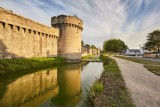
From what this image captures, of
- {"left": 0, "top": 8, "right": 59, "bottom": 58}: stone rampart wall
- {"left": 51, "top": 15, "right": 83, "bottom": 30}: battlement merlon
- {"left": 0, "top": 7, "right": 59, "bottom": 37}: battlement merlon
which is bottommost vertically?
A: {"left": 0, "top": 8, "right": 59, "bottom": 58}: stone rampart wall

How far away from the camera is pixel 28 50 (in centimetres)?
2383

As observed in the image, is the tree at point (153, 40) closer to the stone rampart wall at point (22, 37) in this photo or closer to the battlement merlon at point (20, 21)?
the stone rampart wall at point (22, 37)

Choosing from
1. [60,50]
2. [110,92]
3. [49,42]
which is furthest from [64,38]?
[110,92]

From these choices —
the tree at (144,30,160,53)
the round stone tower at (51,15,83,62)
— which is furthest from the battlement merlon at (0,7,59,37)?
the tree at (144,30,160,53)

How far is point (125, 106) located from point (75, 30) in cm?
3098

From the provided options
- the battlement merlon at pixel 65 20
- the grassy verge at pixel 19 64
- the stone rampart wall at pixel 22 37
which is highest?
the battlement merlon at pixel 65 20

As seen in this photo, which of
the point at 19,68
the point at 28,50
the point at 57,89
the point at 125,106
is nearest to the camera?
the point at 125,106

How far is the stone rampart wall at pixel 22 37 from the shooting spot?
61.7 ft

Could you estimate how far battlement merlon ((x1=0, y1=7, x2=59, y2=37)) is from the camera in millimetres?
18655

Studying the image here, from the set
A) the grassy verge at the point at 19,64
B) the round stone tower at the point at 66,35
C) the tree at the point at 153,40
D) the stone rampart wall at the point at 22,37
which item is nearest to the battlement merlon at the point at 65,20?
the round stone tower at the point at 66,35

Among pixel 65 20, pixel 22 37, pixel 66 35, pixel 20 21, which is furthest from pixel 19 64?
pixel 65 20

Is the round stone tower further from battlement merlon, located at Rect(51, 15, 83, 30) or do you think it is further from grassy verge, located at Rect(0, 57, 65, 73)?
grassy verge, located at Rect(0, 57, 65, 73)

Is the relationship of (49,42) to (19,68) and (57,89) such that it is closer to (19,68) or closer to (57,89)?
(19,68)

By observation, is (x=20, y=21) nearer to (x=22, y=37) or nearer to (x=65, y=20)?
(x=22, y=37)
